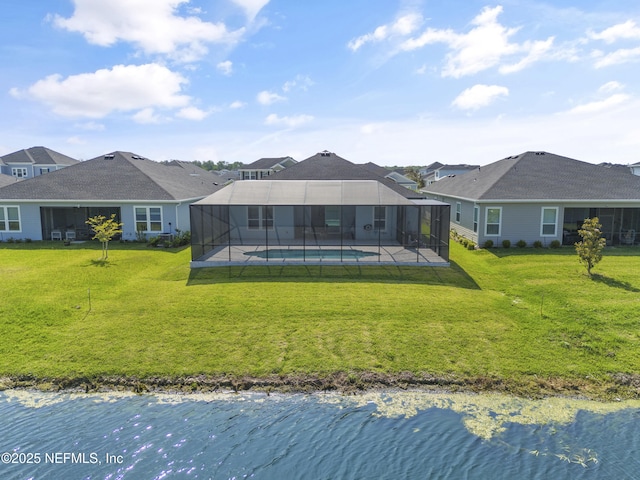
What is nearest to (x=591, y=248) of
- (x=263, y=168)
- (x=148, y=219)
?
(x=148, y=219)

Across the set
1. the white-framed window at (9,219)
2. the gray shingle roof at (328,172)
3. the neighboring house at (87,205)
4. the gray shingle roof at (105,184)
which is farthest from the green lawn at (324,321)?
the gray shingle roof at (328,172)

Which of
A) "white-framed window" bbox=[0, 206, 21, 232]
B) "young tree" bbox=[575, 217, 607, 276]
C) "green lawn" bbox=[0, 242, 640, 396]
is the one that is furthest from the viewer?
"white-framed window" bbox=[0, 206, 21, 232]

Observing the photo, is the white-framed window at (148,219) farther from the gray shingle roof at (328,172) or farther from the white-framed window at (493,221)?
the white-framed window at (493,221)

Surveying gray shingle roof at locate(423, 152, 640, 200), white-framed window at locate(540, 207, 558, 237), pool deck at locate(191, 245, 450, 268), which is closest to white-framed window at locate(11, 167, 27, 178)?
pool deck at locate(191, 245, 450, 268)

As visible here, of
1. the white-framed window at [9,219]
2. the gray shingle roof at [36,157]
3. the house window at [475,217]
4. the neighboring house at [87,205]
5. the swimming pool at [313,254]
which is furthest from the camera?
the gray shingle roof at [36,157]

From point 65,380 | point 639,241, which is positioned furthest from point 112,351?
point 639,241

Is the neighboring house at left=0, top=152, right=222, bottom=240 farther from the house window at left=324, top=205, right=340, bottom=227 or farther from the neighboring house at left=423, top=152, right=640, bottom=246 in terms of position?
the neighboring house at left=423, top=152, right=640, bottom=246

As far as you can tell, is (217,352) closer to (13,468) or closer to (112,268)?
(13,468)
